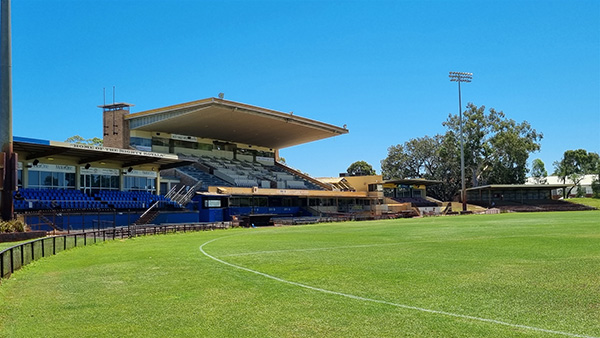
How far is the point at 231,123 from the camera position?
7525cm

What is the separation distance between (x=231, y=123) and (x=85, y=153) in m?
28.6

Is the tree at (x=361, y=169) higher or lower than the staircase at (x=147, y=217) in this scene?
higher

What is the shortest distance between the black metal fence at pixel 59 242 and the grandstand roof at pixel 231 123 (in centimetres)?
2336

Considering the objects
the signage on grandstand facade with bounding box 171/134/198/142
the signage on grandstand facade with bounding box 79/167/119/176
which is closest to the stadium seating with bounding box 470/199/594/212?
the signage on grandstand facade with bounding box 171/134/198/142

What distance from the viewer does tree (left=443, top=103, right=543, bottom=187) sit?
11088 cm

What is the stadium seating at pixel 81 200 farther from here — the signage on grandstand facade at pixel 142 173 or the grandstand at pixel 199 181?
the signage on grandstand facade at pixel 142 173

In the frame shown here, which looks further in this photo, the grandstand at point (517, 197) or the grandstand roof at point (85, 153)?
the grandstand at point (517, 197)

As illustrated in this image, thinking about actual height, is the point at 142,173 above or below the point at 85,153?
below

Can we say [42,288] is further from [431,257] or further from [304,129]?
[304,129]

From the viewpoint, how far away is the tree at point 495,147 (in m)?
111

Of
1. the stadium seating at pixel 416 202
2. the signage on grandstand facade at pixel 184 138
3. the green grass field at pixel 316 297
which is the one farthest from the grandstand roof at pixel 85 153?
the stadium seating at pixel 416 202

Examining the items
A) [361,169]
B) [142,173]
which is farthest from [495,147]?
[142,173]

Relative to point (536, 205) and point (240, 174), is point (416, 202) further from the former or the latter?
point (240, 174)

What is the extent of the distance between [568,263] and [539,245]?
647 cm
